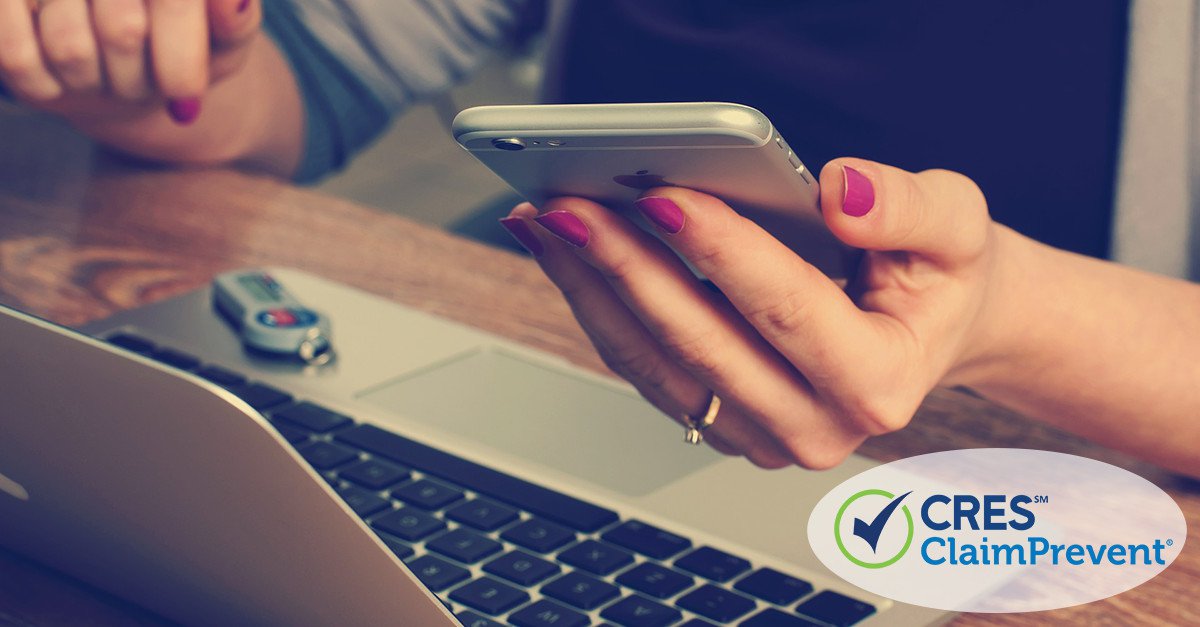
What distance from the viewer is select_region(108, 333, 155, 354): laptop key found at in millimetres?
564

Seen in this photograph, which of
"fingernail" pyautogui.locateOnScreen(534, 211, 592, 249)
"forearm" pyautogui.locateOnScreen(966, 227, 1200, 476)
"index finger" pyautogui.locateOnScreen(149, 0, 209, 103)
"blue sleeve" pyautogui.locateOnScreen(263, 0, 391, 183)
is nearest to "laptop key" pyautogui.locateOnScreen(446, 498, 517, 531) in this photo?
"fingernail" pyautogui.locateOnScreen(534, 211, 592, 249)

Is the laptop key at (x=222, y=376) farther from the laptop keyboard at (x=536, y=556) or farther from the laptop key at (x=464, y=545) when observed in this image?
the laptop key at (x=464, y=545)

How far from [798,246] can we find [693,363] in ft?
0.20

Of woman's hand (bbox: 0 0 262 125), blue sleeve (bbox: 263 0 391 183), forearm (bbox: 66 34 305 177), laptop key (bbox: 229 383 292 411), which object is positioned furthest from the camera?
blue sleeve (bbox: 263 0 391 183)

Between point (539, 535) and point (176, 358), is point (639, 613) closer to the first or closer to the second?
point (539, 535)

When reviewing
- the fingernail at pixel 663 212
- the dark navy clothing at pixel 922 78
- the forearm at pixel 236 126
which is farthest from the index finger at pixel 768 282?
the forearm at pixel 236 126

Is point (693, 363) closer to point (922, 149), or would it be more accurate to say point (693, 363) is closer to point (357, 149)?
point (922, 149)

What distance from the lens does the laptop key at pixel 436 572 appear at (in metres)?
0.40

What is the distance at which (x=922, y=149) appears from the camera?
0.81 metres

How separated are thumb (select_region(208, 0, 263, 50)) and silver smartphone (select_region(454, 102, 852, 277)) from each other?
363 millimetres

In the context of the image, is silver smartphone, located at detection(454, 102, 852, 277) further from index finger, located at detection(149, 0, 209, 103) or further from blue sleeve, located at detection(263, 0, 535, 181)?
blue sleeve, located at detection(263, 0, 535, 181)

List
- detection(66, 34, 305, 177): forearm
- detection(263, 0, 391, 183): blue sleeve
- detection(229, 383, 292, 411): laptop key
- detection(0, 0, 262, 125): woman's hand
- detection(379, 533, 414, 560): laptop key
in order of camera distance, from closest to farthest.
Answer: detection(379, 533, 414, 560): laptop key
detection(229, 383, 292, 411): laptop key
detection(0, 0, 262, 125): woman's hand
detection(66, 34, 305, 177): forearm
detection(263, 0, 391, 183): blue sleeve

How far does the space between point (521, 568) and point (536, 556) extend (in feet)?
0.04

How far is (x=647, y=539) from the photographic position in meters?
0.43
